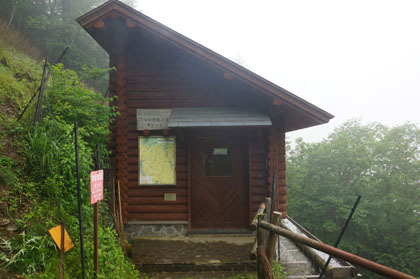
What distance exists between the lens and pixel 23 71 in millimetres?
8688

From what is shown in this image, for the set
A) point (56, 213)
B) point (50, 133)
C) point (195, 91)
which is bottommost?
point (56, 213)

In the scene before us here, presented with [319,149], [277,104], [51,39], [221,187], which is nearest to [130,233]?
[221,187]

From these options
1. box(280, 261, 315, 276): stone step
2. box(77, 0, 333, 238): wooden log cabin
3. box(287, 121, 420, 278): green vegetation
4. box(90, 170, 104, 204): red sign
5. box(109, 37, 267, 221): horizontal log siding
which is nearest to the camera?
box(90, 170, 104, 204): red sign

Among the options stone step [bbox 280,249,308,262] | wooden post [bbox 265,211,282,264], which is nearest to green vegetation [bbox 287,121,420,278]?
stone step [bbox 280,249,308,262]

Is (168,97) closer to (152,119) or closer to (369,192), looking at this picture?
(152,119)

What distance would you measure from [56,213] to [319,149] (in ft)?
80.5

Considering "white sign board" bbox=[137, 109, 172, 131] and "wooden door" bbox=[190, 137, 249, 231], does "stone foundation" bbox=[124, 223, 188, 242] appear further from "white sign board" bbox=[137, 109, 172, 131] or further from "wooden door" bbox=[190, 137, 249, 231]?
"white sign board" bbox=[137, 109, 172, 131]

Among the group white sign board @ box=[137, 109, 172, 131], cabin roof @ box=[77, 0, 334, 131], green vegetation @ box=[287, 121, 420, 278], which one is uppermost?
cabin roof @ box=[77, 0, 334, 131]

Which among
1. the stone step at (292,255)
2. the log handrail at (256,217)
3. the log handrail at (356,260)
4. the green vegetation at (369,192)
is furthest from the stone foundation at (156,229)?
the green vegetation at (369,192)

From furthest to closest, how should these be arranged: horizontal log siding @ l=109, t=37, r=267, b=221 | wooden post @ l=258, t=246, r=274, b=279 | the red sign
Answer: horizontal log siding @ l=109, t=37, r=267, b=221
the red sign
wooden post @ l=258, t=246, r=274, b=279

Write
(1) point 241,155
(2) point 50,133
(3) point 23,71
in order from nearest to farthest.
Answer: (2) point 50,133, (1) point 241,155, (3) point 23,71

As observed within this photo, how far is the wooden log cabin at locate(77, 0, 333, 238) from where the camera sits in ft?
20.2

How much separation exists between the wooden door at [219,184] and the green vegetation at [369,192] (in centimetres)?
1442

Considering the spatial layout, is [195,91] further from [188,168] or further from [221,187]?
[221,187]
